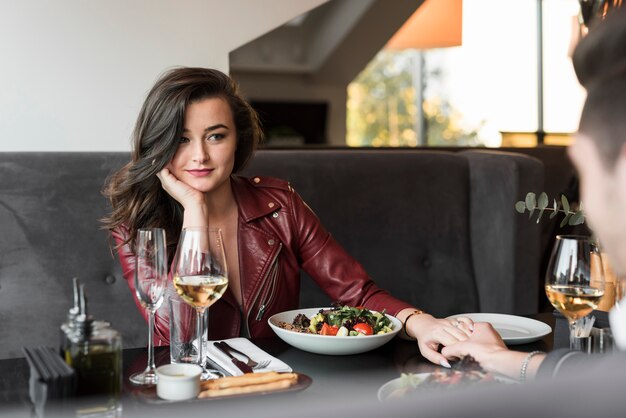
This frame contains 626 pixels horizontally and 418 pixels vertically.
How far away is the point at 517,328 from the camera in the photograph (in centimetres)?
185

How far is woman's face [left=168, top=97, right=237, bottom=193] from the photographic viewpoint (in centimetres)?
215

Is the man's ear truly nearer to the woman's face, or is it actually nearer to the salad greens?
the salad greens

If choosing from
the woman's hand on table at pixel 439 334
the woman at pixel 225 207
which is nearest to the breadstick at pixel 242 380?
the woman's hand on table at pixel 439 334

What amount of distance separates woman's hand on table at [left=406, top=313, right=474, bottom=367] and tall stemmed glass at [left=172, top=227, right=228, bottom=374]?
447 mm

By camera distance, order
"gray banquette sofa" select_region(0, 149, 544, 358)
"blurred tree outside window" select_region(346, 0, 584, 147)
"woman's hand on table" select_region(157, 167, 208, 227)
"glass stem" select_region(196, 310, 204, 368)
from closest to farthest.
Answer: "glass stem" select_region(196, 310, 204, 368) → "woman's hand on table" select_region(157, 167, 208, 227) → "gray banquette sofa" select_region(0, 149, 544, 358) → "blurred tree outside window" select_region(346, 0, 584, 147)

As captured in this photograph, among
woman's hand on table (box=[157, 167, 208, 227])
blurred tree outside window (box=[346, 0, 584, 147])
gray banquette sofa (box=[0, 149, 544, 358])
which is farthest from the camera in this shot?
blurred tree outside window (box=[346, 0, 584, 147])

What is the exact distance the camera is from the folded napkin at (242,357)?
1.41 m

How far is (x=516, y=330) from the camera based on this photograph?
71.9 inches

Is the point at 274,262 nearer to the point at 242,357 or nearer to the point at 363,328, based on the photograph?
the point at 363,328

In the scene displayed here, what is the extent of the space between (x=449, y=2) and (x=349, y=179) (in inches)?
81.3

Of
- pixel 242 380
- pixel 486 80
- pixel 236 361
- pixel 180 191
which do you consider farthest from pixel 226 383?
pixel 486 80

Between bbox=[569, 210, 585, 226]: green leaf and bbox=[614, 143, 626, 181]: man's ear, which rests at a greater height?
bbox=[614, 143, 626, 181]: man's ear

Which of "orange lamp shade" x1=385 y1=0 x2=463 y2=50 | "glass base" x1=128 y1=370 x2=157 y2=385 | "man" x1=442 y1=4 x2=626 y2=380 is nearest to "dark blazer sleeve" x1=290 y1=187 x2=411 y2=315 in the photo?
"glass base" x1=128 y1=370 x2=157 y2=385

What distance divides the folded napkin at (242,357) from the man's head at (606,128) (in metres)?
0.82
